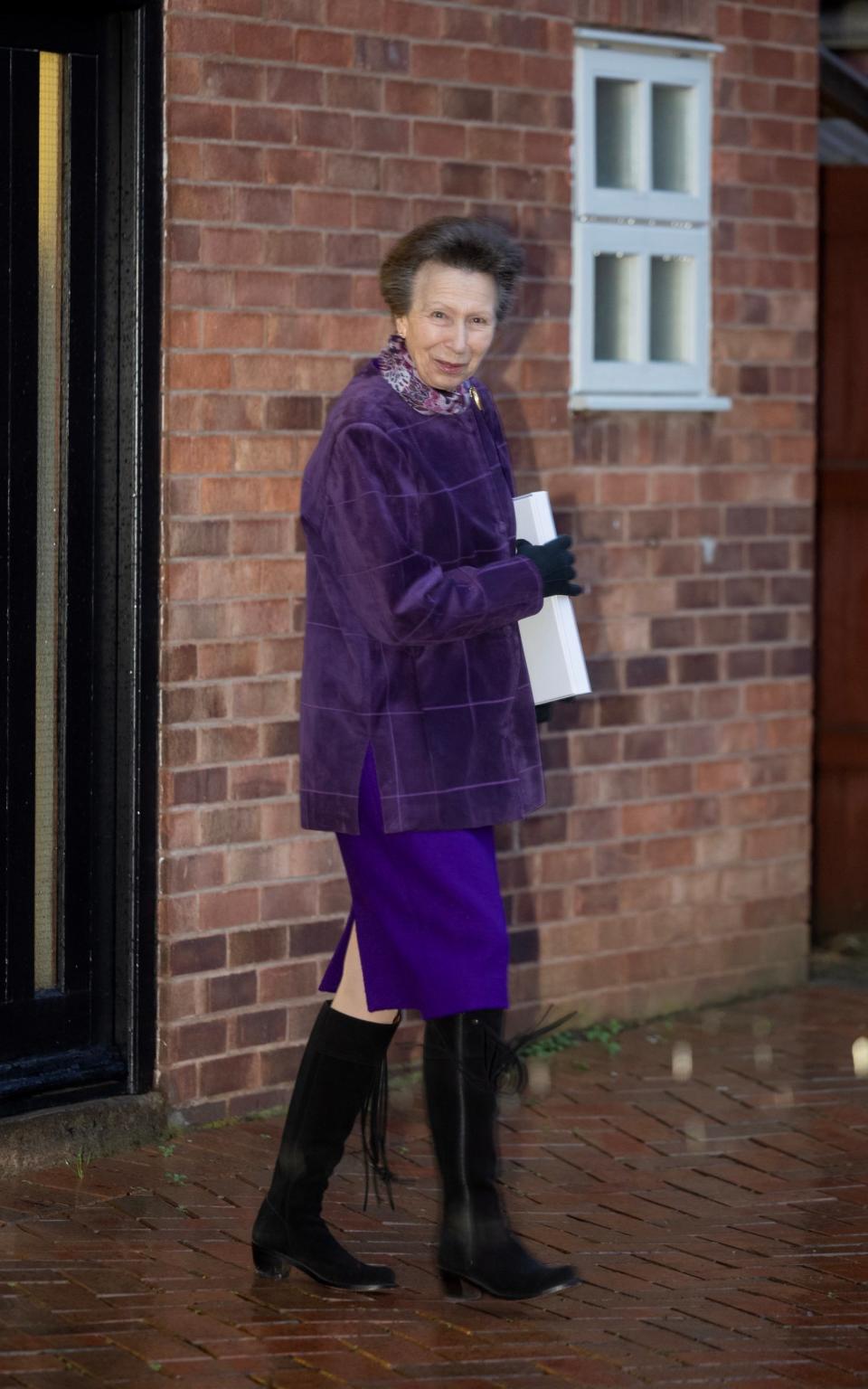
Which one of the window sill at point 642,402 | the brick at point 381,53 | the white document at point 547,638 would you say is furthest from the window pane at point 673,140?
the white document at point 547,638

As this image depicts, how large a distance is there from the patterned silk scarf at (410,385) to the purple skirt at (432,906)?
65 cm

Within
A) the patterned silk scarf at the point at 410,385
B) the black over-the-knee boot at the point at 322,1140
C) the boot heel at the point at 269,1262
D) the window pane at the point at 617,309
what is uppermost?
the window pane at the point at 617,309

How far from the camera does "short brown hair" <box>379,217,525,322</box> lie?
412 centimetres

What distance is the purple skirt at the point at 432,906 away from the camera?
4.14m

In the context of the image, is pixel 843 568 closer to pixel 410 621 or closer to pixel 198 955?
pixel 198 955

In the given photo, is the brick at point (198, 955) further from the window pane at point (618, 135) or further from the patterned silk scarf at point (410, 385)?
the window pane at point (618, 135)

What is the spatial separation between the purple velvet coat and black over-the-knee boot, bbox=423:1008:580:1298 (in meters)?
0.41

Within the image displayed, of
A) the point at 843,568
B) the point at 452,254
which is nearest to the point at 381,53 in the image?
the point at 452,254

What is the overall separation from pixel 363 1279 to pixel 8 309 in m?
2.31

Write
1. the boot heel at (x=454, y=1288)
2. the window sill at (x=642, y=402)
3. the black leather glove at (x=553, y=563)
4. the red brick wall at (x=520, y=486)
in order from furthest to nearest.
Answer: the window sill at (x=642, y=402) → the red brick wall at (x=520, y=486) → the boot heel at (x=454, y=1288) → the black leather glove at (x=553, y=563)

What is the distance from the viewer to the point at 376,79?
19.1 ft

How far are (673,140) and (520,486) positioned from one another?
124 centimetres

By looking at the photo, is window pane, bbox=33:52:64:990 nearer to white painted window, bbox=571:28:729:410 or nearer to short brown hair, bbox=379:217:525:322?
short brown hair, bbox=379:217:525:322

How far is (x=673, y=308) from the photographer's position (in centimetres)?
673
